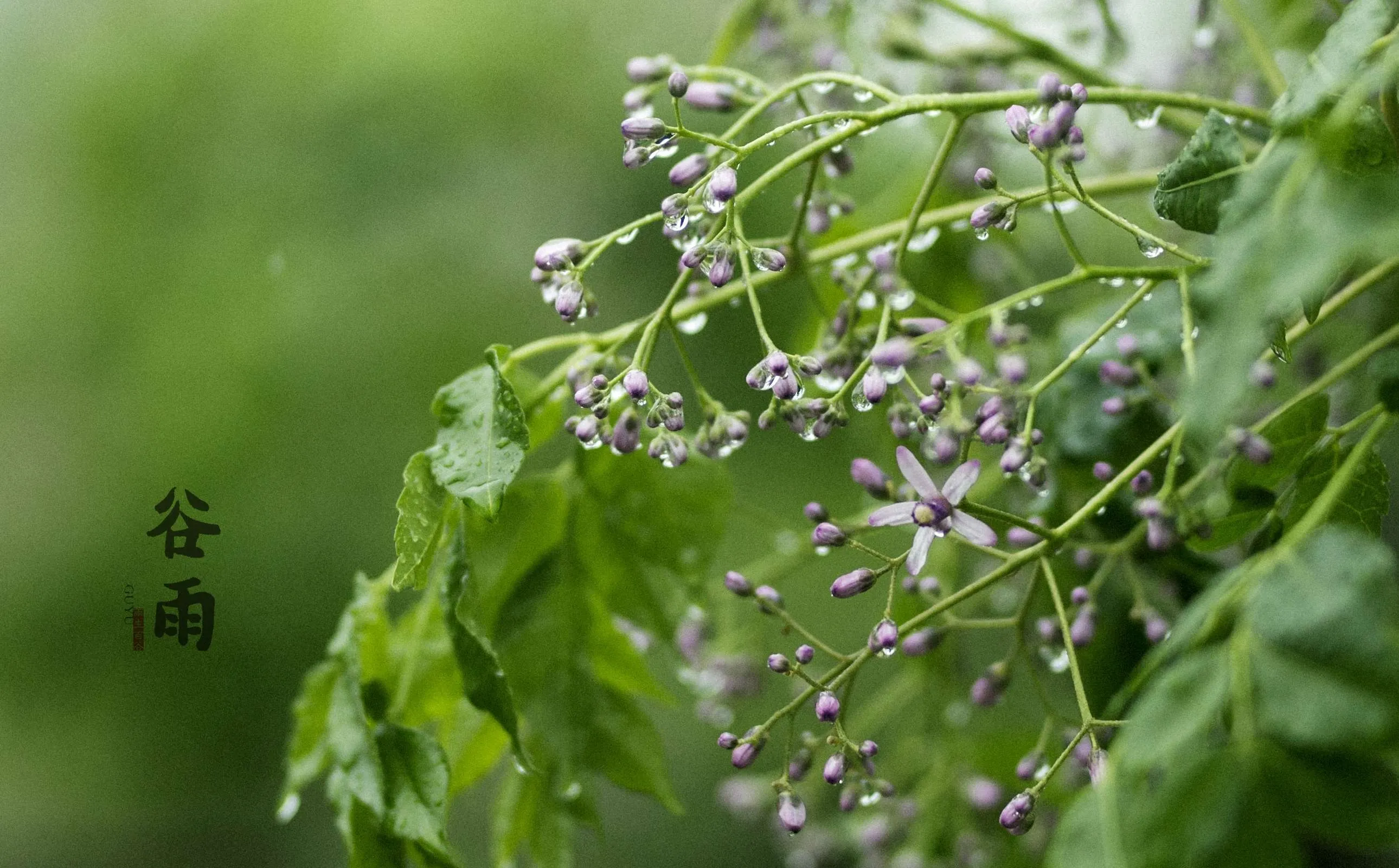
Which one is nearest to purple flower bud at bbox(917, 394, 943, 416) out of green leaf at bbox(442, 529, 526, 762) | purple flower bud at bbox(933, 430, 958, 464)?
purple flower bud at bbox(933, 430, 958, 464)

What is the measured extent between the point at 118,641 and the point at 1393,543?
1333mm

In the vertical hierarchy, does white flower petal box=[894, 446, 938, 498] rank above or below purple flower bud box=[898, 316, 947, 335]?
below

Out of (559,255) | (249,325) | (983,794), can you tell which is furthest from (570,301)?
(249,325)

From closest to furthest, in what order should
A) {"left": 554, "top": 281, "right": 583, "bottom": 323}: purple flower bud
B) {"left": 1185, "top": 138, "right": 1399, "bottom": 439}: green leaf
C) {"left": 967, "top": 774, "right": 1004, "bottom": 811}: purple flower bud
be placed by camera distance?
{"left": 1185, "top": 138, "right": 1399, "bottom": 439}: green leaf → {"left": 554, "top": 281, "right": 583, "bottom": 323}: purple flower bud → {"left": 967, "top": 774, "right": 1004, "bottom": 811}: purple flower bud

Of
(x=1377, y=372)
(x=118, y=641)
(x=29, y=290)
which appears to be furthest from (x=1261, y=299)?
(x=29, y=290)

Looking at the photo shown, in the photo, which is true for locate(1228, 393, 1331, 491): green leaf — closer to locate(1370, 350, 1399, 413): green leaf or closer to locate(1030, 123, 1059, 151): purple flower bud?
locate(1370, 350, 1399, 413): green leaf

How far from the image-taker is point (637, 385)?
0.47 m

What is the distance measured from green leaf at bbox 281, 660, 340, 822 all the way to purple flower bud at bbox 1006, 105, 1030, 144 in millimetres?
456

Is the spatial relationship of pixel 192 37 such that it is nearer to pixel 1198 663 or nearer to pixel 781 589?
pixel 781 589

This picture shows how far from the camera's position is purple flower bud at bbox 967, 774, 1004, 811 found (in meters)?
0.81

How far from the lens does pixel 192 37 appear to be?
1.61 meters

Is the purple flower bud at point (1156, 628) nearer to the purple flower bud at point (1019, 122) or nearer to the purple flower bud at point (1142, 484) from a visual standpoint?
the purple flower bud at point (1142, 484)

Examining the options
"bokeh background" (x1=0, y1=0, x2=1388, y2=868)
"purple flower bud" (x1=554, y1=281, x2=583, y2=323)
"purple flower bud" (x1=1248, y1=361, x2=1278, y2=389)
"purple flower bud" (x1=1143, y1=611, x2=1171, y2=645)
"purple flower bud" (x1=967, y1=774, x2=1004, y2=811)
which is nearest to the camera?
"purple flower bud" (x1=1248, y1=361, x2=1278, y2=389)

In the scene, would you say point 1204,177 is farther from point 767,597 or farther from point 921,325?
point 767,597
